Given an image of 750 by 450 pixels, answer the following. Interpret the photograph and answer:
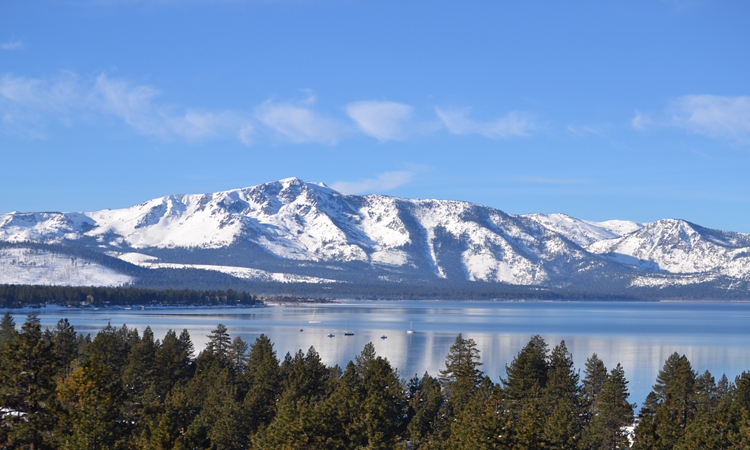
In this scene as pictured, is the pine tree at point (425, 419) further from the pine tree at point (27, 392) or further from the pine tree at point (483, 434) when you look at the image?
the pine tree at point (27, 392)

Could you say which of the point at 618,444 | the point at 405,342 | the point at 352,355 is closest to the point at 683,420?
the point at 618,444

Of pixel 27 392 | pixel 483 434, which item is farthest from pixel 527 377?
pixel 27 392

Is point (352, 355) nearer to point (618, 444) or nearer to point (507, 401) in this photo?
point (507, 401)

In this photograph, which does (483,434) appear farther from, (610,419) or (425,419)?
(610,419)

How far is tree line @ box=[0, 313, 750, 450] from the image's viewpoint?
4272 centimetres

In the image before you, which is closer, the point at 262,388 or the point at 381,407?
the point at 381,407

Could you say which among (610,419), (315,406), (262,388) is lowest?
(610,419)

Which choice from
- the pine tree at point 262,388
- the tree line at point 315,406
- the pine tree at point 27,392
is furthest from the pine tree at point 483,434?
the pine tree at point 27,392

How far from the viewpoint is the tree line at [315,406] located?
1682 inches

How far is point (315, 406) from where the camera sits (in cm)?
5569

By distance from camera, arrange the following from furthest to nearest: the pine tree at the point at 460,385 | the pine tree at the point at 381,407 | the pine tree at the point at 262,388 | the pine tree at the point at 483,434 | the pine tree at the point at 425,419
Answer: the pine tree at the point at 262,388 < the pine tree at the point at 460,385 < the pine tree at the point at 425,419 < the pine tree at the point at 381,407 < the pine tree at the point at 483,434

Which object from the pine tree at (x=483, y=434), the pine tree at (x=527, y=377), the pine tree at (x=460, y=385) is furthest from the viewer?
the pine tree at (x=527, y=377)

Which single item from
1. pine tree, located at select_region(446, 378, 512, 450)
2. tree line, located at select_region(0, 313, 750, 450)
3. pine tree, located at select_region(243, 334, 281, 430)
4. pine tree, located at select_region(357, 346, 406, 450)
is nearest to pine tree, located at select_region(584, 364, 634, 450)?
tree line, located at select_region(0, 313, 750, 450)

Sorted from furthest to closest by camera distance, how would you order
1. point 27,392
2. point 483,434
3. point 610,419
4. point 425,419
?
point 610,419 → point 425,419 → point 483,434 → point 27,392
